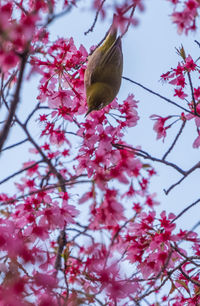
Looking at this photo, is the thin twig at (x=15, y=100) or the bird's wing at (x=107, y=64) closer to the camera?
the thin twig at (x=15, y=100)

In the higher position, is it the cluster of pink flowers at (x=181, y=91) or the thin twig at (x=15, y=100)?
the cluster of pink flowers at (x=181, y=91)

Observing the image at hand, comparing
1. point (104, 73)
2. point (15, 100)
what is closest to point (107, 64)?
point (104, 73)

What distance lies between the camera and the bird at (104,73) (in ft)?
12.8

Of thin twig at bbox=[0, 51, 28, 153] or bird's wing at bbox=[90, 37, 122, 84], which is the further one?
bird's wing at bbox=[90, 37, 122, 84]

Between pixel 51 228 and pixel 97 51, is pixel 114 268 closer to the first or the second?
pixel 51 228

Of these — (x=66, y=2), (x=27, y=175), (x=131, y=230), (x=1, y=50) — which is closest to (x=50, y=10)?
(x=1, y=50)

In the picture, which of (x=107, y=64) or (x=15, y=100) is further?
(x=107, y=64)

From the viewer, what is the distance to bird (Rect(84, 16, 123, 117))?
12.8 ft

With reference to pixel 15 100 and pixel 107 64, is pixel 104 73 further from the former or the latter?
pixel 15 100

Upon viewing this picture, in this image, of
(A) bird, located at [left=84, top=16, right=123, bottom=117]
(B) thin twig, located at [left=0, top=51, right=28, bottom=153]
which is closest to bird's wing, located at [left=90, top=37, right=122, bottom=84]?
(A) bird, located at [left=84, top=16, right=123, bottom=117]

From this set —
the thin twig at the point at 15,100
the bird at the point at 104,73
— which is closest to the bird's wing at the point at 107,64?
the bird at the point at 104,73

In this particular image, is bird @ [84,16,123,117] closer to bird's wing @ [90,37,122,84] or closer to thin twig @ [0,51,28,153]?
bird's wing @ [90,37,122,84]

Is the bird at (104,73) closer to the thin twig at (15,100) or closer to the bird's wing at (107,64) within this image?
the bird's wing at (107,64)

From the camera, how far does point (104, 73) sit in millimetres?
4008
